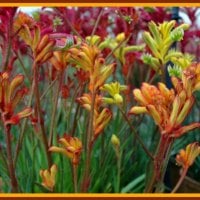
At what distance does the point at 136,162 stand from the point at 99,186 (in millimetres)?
180

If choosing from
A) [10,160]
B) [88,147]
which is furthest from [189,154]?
[10,160]

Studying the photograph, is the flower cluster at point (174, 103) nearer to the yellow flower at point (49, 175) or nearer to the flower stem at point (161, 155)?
the flower stem at point (161, 155)

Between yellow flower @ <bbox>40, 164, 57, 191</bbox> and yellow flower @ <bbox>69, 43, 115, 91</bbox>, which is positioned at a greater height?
yellow flower @ <bbox>69, 43, 115, 91</bbox>

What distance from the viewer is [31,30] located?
2.42 feet

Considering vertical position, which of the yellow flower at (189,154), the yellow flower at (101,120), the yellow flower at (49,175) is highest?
the yellow flower at (101,120)

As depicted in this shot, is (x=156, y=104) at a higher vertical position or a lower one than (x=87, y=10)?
lower

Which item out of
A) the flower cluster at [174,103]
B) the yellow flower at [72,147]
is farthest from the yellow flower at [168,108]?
the yellow flower at [72,147]

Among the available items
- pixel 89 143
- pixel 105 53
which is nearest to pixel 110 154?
pixel 105 53

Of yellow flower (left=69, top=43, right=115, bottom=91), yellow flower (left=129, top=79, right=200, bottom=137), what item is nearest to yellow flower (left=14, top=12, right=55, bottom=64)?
yellow flower (left=69, top=43, right=115, bottom=91)

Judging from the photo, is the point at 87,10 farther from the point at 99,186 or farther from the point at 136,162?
the point at 99,186

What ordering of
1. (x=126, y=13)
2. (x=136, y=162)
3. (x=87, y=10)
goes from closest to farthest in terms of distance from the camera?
1. (x=126, y=13)
2. (x=136, y=162)
3. (x=87, y=10)

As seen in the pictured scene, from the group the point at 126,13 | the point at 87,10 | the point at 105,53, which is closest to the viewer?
the point at 126,13

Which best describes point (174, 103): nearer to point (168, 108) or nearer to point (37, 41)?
point (168, 108)

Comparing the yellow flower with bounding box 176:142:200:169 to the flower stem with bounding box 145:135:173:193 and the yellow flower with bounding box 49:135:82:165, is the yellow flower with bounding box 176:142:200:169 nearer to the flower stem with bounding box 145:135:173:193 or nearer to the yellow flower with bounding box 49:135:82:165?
the flower stem with bounding box 145:135:173:193
